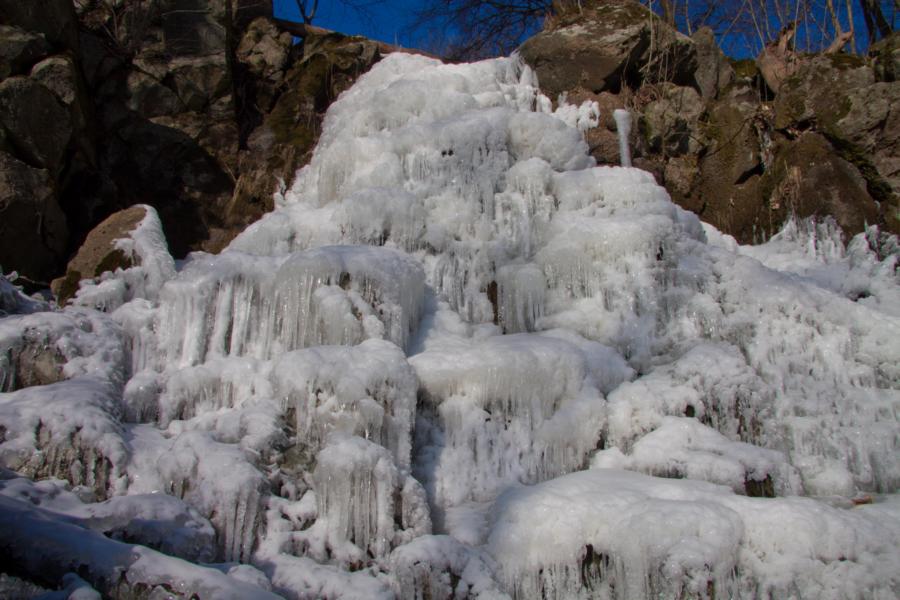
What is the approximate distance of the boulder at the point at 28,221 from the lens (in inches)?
270

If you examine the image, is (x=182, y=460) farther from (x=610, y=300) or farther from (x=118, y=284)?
(x=610, y=300)

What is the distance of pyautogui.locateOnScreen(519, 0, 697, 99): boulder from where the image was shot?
894 centimetres

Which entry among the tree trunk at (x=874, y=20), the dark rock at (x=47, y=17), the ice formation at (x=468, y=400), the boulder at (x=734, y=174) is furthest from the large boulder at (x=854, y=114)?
the dark rock at (x=47, y=17)

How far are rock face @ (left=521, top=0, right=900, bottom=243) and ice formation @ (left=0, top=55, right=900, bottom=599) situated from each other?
2.03 feet

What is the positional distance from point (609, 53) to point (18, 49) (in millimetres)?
6491

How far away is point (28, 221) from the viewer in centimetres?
703

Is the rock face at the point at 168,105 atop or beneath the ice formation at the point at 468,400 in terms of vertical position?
atop

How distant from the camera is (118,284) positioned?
6.11 meters

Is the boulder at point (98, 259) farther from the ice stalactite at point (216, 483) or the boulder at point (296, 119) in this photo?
the ice stalactite at point (216, 483)

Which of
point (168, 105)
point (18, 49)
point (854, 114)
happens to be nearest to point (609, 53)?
point (854, 114)

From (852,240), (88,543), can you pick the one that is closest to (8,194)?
(88,543)

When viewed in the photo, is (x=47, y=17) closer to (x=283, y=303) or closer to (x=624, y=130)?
(x=283, y=303)

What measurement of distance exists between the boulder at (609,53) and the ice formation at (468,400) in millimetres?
1603

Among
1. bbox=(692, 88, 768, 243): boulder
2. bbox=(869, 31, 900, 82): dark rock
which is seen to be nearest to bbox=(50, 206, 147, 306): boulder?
bbox=(692, 88, 768, 243): boulder
